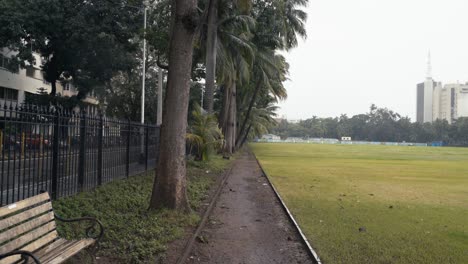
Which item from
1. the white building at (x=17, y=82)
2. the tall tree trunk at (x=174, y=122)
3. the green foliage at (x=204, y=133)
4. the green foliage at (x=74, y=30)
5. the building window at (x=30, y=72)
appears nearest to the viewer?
the tall tree trunk at (x=174, y=122)

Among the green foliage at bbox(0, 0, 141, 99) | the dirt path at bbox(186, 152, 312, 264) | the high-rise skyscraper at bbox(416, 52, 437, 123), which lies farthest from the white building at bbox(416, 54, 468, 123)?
the dirt path at bbox(186, 152, 312, 264)

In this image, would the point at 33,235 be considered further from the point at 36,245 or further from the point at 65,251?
the point at 65,251

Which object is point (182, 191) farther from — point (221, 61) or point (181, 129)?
point (221, 61)

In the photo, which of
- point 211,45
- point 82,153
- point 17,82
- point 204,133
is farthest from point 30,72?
point 82,153

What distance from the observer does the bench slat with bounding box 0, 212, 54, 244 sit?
4.02 m

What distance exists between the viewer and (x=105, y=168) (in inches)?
430

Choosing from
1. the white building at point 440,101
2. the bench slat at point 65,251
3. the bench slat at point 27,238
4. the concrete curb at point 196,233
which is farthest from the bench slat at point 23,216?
the white building at point 440,101

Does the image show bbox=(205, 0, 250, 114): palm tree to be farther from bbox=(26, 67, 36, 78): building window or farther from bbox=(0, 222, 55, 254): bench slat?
bbox=(26, 67, 36, 78): building window

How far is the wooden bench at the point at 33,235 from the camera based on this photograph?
13.3ft

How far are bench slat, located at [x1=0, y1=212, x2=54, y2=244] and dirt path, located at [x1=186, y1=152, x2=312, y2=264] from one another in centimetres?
209

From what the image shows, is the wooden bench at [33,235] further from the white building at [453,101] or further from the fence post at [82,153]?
the white building at [453,101]

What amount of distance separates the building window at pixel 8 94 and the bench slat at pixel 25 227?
38538mm

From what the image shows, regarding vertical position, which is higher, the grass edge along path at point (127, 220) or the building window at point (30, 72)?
the building window at point (30, 72)

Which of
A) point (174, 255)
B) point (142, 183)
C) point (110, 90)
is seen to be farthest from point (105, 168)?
point (110, 90)
